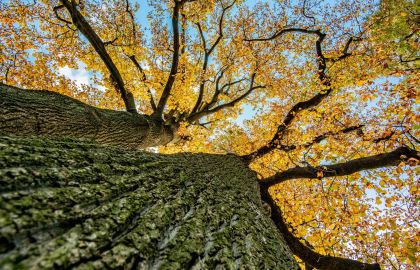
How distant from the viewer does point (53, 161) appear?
181 cm

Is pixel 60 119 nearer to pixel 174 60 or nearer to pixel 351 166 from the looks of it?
pixel 174 60

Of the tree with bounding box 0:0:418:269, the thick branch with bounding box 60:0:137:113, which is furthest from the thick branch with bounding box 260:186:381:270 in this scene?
the thick branch with bounding box 60:0:137:113

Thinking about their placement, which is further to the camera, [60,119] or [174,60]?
[174,60]

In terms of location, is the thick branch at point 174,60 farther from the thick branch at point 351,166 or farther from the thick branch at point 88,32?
the thick branch at point 351,166

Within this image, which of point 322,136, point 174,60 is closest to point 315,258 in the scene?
point 322,136

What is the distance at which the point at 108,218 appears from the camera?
1.44m

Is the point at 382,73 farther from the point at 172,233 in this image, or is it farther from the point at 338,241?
the point at 172,233

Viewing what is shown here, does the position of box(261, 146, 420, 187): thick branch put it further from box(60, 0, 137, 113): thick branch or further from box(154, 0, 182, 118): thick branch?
box(60, 0, 137, 113): thick branch

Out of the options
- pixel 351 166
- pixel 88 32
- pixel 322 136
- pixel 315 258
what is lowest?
pixel 315 258

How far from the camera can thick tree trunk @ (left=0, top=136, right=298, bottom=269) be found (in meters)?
1.04

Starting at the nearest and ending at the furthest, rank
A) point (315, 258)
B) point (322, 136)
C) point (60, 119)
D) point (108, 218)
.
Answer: point (108, 218)
point (60, 119)
point (315, 258)
point (322, 136)

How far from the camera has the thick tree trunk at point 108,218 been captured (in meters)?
1.04

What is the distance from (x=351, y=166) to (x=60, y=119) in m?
7.00

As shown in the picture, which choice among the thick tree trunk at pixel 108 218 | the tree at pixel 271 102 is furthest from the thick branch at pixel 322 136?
the thick tree trunk at pixel 108 218
